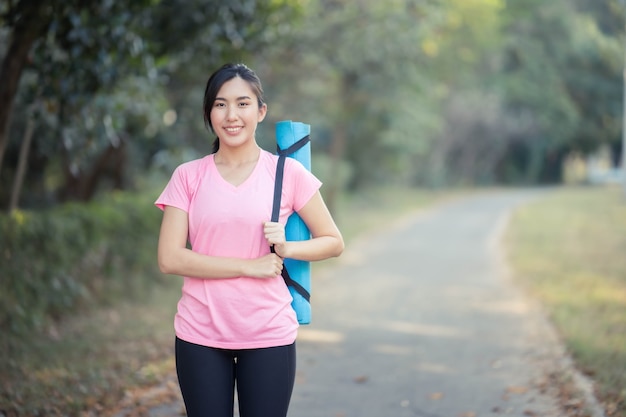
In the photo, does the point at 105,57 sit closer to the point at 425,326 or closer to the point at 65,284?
the point at 65,284

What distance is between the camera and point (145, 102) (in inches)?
398

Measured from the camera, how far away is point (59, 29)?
6.36 metres

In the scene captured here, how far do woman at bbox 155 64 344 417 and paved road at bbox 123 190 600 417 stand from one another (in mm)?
2765

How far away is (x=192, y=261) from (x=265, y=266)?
26 centimetres

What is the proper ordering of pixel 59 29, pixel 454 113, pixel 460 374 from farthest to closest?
pixel 454 113
pixel 460 374
pixel 59 29

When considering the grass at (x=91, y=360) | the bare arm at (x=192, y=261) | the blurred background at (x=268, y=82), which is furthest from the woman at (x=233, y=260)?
the blurred background at (x=268, y=82)

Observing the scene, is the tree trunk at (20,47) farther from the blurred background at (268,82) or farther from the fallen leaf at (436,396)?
the fallen leaf at (436,396)

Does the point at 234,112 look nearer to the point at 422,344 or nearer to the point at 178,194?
the point at 178,194

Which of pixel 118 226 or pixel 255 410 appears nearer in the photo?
pixel 255 410

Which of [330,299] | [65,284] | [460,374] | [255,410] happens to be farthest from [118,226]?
[255,410]

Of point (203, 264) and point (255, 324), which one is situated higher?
point (203, 264)

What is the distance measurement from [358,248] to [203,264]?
1480 centimetres

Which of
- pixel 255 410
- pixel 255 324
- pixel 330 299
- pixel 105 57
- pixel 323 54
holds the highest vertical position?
pixel 323 54

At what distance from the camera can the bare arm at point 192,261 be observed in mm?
2801
